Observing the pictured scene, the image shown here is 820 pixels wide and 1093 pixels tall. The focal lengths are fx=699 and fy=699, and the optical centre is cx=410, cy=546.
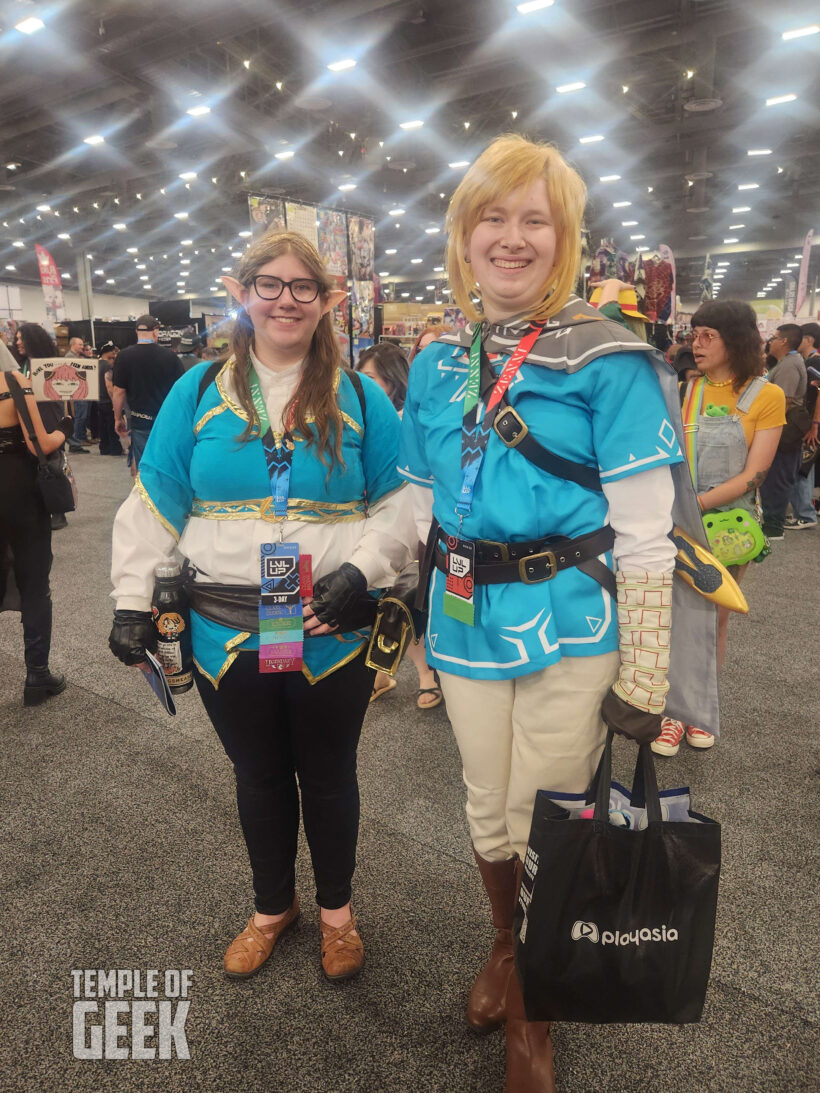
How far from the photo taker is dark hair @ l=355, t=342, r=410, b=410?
301 centimetres

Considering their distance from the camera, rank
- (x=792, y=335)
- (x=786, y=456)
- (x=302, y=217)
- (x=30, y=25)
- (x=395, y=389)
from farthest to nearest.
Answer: (x=30, y=25) → (x=792, y=335) → (x=786, y=456) → (x=302, y=217) → (x=395, y=389)

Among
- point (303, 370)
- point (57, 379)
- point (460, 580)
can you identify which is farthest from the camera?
point (57, 379)

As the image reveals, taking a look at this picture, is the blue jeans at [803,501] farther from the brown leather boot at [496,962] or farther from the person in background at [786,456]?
the brown leather boot at [496,962]

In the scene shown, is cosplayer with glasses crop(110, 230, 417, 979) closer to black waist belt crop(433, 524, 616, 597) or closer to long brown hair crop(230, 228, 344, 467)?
long brown hair crop(230, 228, 344, 467)

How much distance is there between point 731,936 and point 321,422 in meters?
1.58

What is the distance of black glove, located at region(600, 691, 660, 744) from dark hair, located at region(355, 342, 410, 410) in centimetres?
206

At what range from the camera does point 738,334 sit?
2.37 metres

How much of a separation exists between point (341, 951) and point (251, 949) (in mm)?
210

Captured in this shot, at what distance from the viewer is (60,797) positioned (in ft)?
7.52

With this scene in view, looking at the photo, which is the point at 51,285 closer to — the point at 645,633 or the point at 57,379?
the point at 57,379

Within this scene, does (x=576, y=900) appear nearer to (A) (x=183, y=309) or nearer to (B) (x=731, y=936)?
(B) (x=731, y=936)

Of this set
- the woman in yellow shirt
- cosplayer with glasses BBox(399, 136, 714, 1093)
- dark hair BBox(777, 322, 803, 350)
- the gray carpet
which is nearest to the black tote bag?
cosplayer with glasses BBox(399, 136, 714, 1093)

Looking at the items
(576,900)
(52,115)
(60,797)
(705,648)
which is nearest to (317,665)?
(576,900)

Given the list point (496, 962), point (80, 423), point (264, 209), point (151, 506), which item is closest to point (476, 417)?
point (151, 506)
